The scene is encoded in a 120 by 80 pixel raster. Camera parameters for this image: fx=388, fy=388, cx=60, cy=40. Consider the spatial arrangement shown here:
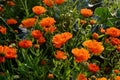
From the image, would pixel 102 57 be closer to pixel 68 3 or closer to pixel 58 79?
pixel 58 79

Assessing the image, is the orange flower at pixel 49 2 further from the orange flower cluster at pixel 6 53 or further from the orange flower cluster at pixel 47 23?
the orange flower cluster at pixel 6 53

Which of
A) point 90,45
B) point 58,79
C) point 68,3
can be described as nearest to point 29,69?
point 58,79

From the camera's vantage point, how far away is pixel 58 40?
82.7 inches

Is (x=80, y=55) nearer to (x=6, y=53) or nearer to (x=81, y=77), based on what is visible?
(x=81, y=77)

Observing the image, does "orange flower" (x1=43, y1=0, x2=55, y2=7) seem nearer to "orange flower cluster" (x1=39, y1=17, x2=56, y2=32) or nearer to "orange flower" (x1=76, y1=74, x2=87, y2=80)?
"orange flower cluster" (x1=39, y1=17, x2=56, y2=32)

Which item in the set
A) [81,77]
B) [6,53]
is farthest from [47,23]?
[81,77]

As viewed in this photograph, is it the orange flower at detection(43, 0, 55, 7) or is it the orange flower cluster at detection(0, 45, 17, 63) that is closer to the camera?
the orange flower cluster at detection(0, 45, 17, 63)

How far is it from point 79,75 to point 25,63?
43 cm

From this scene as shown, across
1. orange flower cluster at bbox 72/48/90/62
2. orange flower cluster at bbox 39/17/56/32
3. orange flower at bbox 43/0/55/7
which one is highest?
orange flower at bbox 43/0/55/7

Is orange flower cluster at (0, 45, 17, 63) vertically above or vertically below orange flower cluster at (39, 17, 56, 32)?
below

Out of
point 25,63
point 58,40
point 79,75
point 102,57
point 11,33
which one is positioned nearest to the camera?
point 79,75

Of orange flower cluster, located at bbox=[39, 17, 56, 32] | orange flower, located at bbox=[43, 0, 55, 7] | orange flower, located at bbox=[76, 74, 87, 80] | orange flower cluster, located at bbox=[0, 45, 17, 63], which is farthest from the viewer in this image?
orange flower, located at bbox=[43, 0, 55, 7]

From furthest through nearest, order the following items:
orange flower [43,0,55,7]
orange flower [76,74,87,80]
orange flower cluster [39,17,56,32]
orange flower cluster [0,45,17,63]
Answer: orange flower [43,0,55,7], orange flower cluster [39,17,56,32], orange flower cluster [0,45,17,63], orange flower [76,74,87,80]

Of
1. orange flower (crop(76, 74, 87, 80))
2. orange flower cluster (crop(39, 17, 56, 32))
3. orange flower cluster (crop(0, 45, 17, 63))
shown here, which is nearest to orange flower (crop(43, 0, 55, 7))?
Result: orange flower cluster (crop(39, 17, 56, 32))
